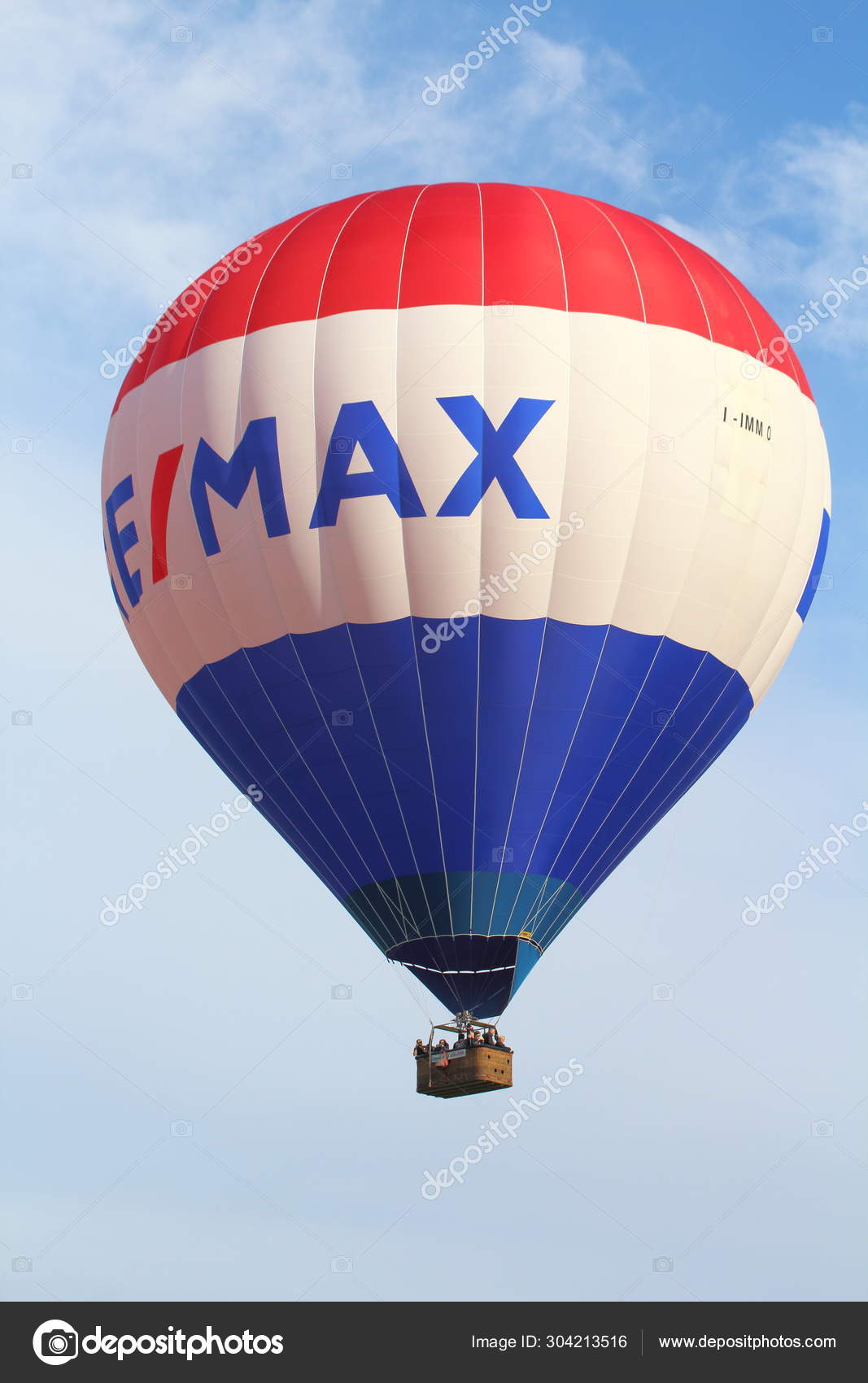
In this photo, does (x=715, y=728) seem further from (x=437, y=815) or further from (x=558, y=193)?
(x=558, y=193)

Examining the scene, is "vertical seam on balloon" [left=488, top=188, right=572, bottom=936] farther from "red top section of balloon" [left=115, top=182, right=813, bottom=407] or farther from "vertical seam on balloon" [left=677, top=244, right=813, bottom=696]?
"vertical seam on balloon" [left=677, top=244, right=813, bottom=696]

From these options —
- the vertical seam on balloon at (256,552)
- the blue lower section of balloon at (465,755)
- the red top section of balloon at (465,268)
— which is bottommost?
the blue lower section of balloon at (465,755)

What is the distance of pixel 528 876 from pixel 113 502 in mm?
7350

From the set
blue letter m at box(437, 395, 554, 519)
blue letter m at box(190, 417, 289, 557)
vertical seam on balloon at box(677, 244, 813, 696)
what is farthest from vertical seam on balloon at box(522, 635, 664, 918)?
blue letter m at box(190, 417, 289, 557)

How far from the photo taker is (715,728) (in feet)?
96.3

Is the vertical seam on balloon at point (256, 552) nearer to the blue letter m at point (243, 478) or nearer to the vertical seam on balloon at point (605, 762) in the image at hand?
the blue letter m at point (243, 478)

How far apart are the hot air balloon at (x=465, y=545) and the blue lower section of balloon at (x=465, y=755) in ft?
0.11

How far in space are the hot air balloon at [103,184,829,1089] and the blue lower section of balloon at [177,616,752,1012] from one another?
3cm

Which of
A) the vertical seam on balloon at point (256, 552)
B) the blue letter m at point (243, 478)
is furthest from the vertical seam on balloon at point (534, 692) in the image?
the blue letter m at point (243, 478)

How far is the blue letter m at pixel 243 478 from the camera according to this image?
27500 mm

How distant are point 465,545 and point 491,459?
104cm

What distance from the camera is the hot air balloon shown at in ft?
89.2

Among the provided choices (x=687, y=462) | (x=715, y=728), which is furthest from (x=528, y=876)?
(x=687, y=462)

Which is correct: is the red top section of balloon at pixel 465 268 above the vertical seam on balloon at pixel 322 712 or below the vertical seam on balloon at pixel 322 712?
above
